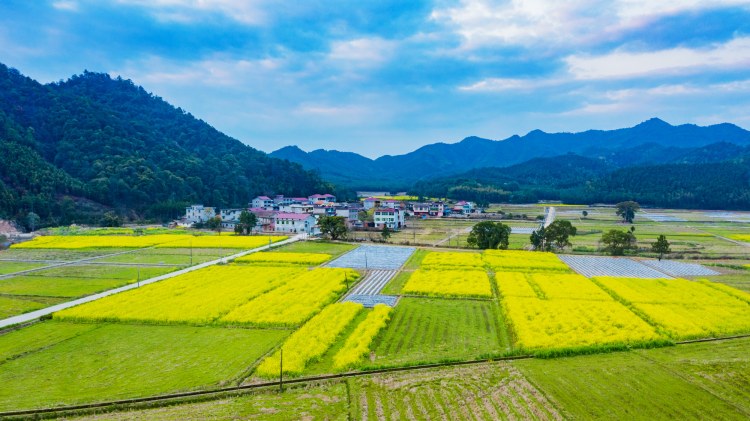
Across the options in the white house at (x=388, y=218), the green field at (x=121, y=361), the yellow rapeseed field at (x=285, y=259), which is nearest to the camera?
the green field at (x=121, y=361)

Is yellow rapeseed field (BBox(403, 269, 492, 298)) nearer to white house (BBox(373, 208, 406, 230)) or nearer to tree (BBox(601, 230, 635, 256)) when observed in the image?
tree (BBox(601, 230, 635, 256))

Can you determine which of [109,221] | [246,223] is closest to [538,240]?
[246,223]

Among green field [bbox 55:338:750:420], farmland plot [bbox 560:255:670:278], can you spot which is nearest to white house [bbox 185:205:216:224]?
farmland plot [bbox 560:255:670:278]

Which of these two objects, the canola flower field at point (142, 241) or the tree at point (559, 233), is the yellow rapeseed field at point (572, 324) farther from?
the canola flower field at point (142, 241)

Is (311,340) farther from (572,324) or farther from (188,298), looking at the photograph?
(572,324)

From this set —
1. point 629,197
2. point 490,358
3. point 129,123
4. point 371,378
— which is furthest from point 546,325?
point 129,123

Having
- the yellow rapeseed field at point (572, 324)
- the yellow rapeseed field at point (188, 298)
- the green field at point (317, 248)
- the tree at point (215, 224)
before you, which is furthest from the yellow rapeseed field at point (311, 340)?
the tree at point (215, 224)

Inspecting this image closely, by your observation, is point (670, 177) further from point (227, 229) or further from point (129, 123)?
point (129, 123)
